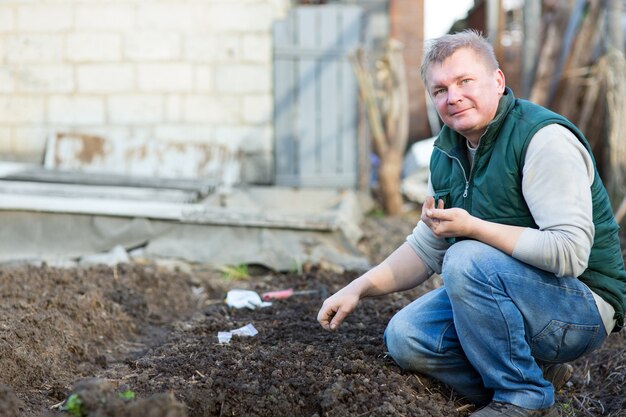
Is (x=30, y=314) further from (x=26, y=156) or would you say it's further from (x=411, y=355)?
(x=26, y=156)

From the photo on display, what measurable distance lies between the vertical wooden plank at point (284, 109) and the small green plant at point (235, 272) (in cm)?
245

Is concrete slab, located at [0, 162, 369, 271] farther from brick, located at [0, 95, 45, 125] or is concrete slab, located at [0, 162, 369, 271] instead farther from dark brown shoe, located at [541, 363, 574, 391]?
dark brown shoe, located at [541, 363, 574, 391]

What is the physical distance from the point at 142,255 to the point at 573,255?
3468 millimetres

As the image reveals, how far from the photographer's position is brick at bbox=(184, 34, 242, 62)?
6949 mm

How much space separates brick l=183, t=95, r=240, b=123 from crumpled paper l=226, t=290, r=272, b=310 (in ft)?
10.8

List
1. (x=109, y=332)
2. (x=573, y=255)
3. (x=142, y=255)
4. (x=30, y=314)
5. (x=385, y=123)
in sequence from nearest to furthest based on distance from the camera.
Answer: (x=573, y=255), (x=30, y=314), (x=109, y=332), (x=142, y=255), (x=385, y=123)

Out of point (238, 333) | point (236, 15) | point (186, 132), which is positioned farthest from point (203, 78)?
point (238, 333)

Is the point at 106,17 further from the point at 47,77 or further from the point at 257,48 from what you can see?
the point at 257,48

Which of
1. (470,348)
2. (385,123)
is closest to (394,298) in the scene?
(470,348)

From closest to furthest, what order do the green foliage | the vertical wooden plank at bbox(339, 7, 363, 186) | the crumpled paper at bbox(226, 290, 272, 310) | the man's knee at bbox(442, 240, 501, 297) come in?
1. the man's knee at bbox(442, 240, 501, 297)
2. the green foliage
3. the crumpled paper at bbox(226, 290, 272, 310)
4. the vertical wooden plank at bbox(339, 7, 363, 186)

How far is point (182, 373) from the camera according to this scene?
263 cm

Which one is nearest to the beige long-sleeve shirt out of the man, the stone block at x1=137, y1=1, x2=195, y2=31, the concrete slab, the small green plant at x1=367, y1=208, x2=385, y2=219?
the man

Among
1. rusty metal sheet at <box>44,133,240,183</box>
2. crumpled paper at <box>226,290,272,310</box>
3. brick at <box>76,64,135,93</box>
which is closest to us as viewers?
crumpled paper at <box>226,290,272,310</box>

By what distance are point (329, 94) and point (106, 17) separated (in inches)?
90.3
